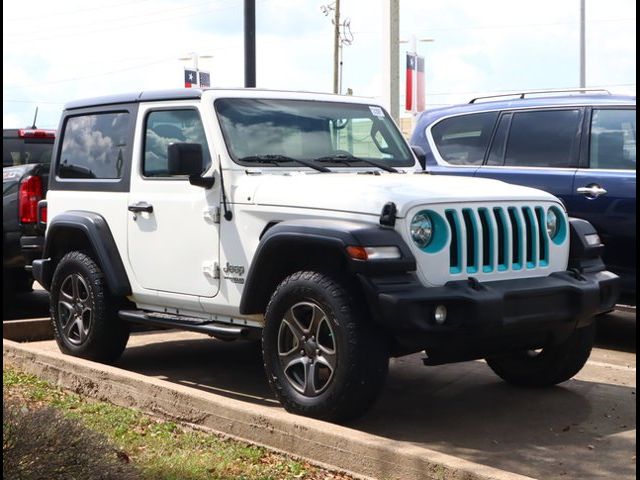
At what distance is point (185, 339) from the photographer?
30.2 ft

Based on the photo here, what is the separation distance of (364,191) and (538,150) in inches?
138

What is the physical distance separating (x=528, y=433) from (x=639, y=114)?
194 centimetres


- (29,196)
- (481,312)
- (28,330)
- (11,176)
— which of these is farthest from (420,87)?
(481,312)

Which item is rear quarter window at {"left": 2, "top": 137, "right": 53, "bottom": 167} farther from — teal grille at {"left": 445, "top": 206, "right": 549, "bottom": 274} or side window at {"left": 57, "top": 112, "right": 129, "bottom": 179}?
teal grille at {"left": 445, "top": 206, "right": 549, "bottom": 274}

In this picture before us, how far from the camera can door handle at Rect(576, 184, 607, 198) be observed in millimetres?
8344

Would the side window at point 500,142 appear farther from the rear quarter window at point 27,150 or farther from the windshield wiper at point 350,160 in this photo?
the rear quarter window at point 27,150

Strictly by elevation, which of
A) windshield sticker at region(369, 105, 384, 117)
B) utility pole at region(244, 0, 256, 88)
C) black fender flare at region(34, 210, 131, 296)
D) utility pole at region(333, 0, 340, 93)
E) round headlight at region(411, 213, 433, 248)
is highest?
utility pole at region(333, 0, 340, 93)

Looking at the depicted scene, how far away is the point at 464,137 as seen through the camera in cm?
945

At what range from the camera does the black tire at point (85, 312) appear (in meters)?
7.51

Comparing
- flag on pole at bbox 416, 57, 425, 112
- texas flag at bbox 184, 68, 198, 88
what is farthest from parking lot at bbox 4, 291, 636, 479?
texas flag at bbox 184, 68, 198, 88

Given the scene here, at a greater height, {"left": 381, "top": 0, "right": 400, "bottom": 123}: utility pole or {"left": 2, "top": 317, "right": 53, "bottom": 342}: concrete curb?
{"left": 381, "top": 0, "right": 400, "bottom": 123}: utility pole

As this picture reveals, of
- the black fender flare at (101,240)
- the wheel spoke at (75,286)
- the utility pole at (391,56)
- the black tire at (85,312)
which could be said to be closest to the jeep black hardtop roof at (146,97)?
the black fender flare at (101,240)

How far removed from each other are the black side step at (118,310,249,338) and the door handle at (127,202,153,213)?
719 mm

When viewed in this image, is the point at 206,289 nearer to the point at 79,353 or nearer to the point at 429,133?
the point at 79,353
